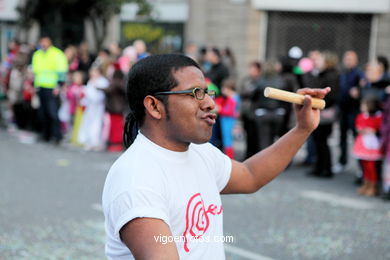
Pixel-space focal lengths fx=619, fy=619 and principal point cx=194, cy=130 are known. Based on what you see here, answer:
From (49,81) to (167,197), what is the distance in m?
9.38

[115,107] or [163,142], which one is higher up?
[163,142]

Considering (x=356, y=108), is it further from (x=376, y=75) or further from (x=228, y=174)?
(x=228, y=174)

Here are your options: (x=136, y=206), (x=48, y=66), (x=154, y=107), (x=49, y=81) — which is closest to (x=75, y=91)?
(x=49, y=81)

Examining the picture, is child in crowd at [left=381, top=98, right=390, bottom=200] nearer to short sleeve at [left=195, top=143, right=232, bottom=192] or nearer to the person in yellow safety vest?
short sleeve at [left=195, top=143, right=232, bottom=192]

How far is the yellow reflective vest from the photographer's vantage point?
1102cm

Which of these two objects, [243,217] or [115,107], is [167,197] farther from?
[115,107]

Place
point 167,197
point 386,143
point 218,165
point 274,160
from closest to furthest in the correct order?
point 167,197 → point 218,165 → point 274,160 → point 386,143

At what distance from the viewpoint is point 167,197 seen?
2176 millimetres

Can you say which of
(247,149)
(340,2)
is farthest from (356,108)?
(340,2)

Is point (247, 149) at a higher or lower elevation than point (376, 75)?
lower

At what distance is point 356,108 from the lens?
9.16 meters

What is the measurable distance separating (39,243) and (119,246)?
11.4ft

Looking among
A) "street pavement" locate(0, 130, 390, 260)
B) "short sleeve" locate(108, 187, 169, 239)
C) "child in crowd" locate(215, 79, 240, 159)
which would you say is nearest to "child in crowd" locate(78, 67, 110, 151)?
"street pavement" locate(0, 130, 390, 260)

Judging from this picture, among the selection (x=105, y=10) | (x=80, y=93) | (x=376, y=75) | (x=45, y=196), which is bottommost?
(x=45, y=196)
